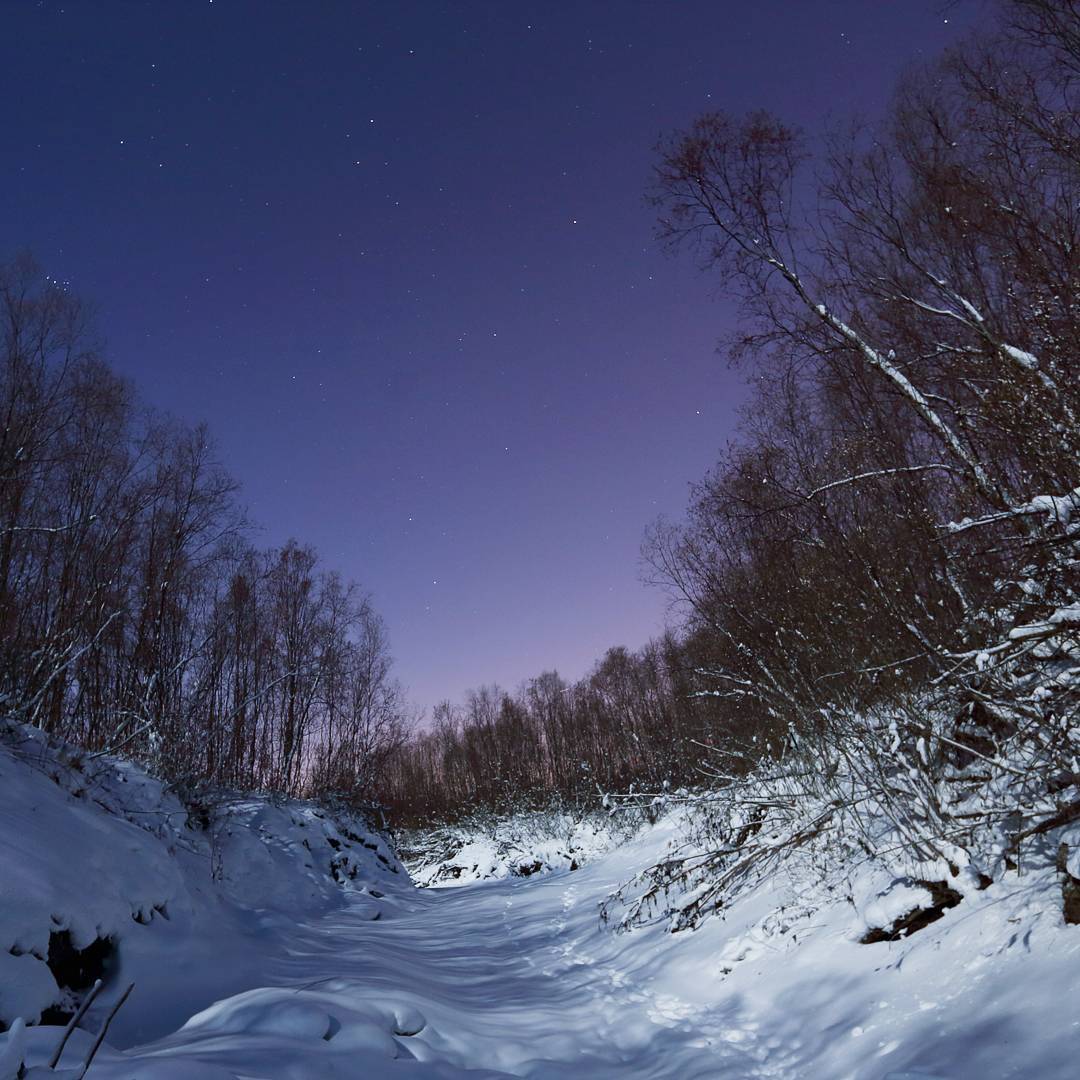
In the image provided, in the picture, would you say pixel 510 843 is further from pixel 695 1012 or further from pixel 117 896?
pixel 117 896

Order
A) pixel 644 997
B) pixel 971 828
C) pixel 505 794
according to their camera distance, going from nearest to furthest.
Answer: pixel 971 828, pixel 644 997, pixel 505 794

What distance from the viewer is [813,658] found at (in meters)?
5.52

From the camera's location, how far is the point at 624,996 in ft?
16.0

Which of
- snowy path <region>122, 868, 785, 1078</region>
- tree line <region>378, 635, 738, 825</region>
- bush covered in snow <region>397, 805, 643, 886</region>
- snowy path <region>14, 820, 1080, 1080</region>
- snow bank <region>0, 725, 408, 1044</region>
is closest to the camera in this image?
snowy path <region>14, 820, 1080, 1080</region>

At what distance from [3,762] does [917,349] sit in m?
8.44

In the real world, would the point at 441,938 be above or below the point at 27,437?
below

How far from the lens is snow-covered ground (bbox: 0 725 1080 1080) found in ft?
8.53

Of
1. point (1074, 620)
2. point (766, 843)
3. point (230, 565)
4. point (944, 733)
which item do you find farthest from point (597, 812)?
point (1074, 620)

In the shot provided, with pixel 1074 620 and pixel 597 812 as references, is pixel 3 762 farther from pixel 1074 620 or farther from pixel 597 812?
pixel 597 812

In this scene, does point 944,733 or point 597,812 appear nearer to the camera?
point 944,733

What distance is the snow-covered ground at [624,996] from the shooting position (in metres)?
2.60

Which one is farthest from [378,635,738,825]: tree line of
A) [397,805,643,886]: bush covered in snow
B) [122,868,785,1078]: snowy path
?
[122,868,785,1078]: snowy path

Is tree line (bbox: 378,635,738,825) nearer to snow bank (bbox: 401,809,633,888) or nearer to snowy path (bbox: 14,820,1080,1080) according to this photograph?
snow bank (bbox: 401,809,633,888)

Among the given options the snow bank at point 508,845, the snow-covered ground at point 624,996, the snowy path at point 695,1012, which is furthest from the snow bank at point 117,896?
the snow bank at point 508,845
